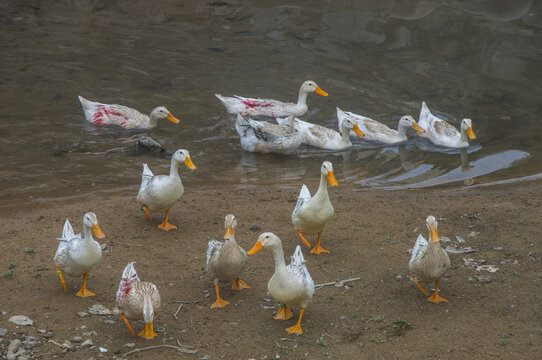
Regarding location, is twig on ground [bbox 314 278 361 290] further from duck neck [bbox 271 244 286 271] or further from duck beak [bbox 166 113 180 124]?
duck beak [bbox 166 113 180 124]

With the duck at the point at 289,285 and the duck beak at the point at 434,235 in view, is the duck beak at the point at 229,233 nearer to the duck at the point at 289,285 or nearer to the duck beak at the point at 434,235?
the duck at the point at 289,285

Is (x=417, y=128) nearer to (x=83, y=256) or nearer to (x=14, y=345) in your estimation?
(x=83, y=256)

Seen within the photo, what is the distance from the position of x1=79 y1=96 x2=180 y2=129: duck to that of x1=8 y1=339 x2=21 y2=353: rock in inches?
283

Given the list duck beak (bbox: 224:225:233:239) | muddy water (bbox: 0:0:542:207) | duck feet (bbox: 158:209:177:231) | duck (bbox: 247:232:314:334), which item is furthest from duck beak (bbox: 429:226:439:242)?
muddy water (bbox: 0:0:542:207)

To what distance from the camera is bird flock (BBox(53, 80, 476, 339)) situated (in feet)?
20.1

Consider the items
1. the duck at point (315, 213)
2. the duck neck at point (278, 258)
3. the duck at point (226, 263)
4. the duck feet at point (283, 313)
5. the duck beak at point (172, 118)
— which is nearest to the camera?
the duck neck at point (278, 258)

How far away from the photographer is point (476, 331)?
19.6 feet

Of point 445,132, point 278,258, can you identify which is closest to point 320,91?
point 445,132

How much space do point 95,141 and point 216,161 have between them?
2.43m

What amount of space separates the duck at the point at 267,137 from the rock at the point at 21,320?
6.39m

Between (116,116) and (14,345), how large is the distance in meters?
7.53

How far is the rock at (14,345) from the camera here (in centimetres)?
561

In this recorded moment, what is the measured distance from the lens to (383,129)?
41.1 feet

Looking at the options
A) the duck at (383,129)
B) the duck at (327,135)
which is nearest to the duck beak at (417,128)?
the duck at (383,129)
